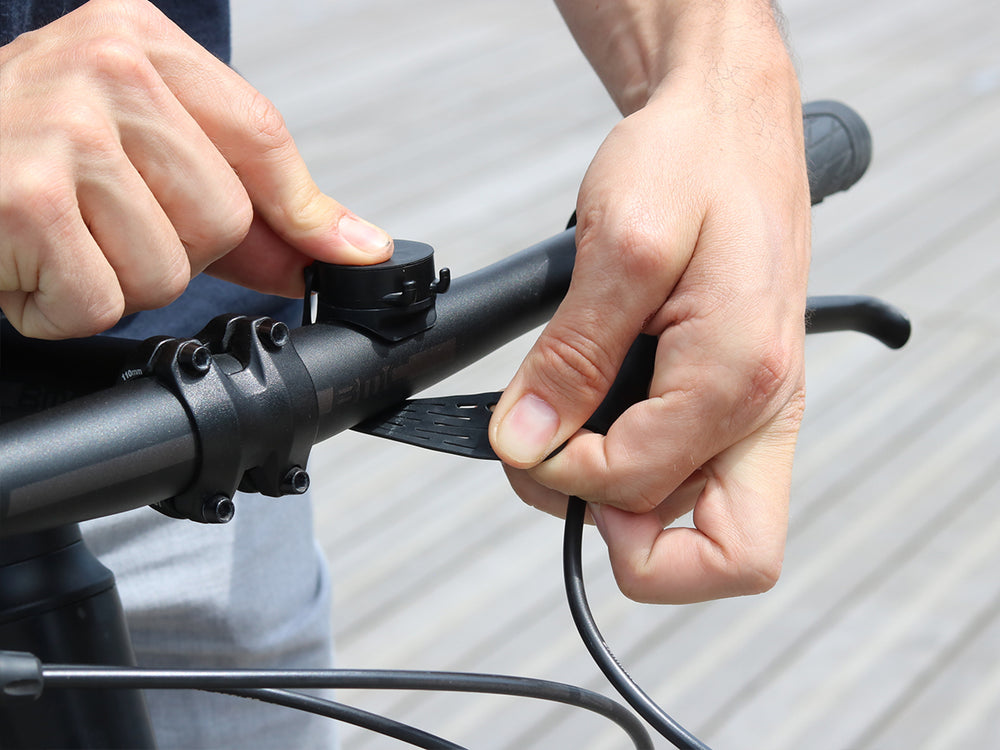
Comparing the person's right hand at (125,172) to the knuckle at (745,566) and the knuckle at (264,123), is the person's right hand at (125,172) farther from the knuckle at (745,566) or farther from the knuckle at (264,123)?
the knuckle at (745,566)

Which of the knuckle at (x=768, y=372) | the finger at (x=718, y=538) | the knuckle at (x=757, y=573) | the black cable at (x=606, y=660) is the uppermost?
the knuckle at (x=768, y=372)

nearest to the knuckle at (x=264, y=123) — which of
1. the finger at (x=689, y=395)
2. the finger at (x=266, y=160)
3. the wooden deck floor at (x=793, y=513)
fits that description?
the finger at (x=266, y=160)

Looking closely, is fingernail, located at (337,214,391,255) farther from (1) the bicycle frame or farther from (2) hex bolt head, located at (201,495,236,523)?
(2) hex bolt head, located at (201,495,236,523)

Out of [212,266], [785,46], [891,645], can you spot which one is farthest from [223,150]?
[891,645]

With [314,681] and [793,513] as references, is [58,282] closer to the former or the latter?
[314,681]

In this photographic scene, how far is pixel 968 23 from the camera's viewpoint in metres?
4.84

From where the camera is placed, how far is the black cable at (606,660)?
56 centimetres

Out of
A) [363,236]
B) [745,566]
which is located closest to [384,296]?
[363,236]

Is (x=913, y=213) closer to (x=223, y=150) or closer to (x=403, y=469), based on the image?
(x=403, y=469)

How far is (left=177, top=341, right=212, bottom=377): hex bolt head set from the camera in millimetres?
514

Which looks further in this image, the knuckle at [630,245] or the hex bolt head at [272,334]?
the knuckle at [630,245]

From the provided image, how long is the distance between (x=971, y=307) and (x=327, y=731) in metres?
2.17

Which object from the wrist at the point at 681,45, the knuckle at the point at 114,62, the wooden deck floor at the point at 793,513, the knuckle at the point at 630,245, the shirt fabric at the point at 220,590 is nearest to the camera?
the knuckle at the point at 114,62

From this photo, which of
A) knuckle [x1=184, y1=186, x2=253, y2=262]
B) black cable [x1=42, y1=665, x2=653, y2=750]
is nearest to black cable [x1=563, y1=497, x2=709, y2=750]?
black cable [x1=42, y1=665, x2=653, y2=750]
